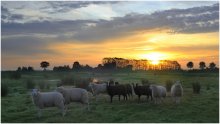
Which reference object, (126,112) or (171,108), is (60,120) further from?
(171,108)

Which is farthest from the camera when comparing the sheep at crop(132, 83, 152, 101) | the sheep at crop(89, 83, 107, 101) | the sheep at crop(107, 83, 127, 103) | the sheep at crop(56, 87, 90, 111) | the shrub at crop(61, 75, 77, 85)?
the shrub at crop(61, 75, 77, 85)

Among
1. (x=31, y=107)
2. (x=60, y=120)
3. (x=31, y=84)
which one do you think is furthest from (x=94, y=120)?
(x=31, y=84)

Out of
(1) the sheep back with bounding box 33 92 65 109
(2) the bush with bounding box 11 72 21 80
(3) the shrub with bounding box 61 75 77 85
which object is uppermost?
(2) the bush with bounding box 11 72 21 80

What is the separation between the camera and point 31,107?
22.4 metres

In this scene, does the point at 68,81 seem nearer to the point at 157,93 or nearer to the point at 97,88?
the point at 97,88

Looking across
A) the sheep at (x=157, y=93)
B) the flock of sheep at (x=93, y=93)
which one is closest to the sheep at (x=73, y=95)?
the flock of sheep at (x=93, y=93)

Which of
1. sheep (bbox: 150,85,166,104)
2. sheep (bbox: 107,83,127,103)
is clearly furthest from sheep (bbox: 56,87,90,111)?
sheep (bbox: 107,83,127,103)

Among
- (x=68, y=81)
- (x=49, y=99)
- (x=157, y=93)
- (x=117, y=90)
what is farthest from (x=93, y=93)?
(x=68, y=81)

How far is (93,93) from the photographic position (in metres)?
26.9

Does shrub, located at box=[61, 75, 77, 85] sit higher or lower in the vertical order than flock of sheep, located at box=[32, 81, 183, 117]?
higher

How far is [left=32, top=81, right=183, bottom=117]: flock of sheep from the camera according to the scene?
18.9 metres

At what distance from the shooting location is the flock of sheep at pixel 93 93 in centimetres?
1891

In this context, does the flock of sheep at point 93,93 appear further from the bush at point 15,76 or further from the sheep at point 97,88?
the bush at point 15,76

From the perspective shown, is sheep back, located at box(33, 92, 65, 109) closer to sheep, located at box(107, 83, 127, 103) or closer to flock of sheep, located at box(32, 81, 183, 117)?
flock of sheep, located at box(32, 81, 183, 117)
